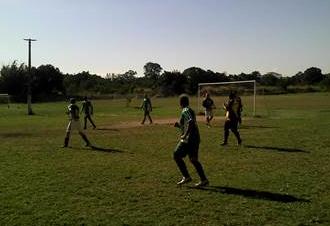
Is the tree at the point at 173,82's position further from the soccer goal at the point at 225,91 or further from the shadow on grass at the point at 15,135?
the shadow on grass at the point at 15,135

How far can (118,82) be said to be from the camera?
141 metres

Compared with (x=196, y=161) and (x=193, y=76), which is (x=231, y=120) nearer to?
(x=196, y=161)

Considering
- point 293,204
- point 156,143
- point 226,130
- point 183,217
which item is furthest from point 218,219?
point 156,143

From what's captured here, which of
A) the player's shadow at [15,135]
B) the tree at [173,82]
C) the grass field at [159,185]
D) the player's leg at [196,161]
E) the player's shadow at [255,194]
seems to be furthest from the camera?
the tree at [173,82]

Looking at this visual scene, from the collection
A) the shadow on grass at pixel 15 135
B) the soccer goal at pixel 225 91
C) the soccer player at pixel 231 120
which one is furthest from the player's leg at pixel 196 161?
the soccer goal at pixel 225 91

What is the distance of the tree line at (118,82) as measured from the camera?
10075 cm

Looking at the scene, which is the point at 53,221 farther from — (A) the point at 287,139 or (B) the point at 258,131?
(B) the point at 258,131

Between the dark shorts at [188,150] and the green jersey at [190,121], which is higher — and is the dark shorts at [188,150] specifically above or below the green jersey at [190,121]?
below

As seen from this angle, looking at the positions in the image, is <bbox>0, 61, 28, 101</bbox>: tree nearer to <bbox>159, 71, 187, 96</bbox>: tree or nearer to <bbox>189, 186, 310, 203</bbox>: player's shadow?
<bbox>159, 71, 187, 96</bbox>: tree

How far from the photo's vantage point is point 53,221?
28.0ft

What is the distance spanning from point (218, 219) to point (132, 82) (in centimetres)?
13334

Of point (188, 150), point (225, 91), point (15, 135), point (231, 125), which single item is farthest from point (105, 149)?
point (225, 91)

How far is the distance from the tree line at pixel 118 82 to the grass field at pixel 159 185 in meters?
77.4

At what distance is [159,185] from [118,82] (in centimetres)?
13018
